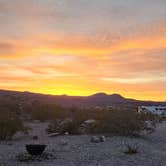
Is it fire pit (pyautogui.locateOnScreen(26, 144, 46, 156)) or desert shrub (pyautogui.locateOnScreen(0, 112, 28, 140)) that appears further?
desert shrub (pyautogui.locateOnScreen(0, 112, 28, 140))

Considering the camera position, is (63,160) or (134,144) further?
(134,144)

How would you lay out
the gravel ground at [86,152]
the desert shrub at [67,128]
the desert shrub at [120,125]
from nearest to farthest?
the gravel ground at [86,152] → the desert shrub at [120,125] → the desert shrub at [67,128]

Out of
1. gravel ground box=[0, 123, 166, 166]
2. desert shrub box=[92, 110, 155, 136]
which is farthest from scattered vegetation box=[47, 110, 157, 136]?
gravel ground box=[0, 123, 166, 166]

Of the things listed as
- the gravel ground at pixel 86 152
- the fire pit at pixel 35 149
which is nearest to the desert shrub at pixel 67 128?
the gravel ground at pixel 86 152

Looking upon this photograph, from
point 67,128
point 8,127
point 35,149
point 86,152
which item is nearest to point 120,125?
point 67,128

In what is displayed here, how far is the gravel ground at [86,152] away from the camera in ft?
56.4

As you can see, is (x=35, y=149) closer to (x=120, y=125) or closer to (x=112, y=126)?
(x=112, y=126)

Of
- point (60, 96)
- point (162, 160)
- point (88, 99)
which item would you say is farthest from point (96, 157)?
point (88, 99)

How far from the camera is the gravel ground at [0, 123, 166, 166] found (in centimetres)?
1720

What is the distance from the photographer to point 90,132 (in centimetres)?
2900

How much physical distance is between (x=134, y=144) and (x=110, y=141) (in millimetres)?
1750

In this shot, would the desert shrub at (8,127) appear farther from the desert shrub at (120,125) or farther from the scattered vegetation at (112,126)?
the desert shrub at (120,125)

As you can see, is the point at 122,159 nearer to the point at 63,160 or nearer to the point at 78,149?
the point at 63,160

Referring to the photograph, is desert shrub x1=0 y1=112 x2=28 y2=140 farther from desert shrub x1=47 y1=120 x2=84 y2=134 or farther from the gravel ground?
desert shrub x1=47 y1=120 x2=84 y2=134
